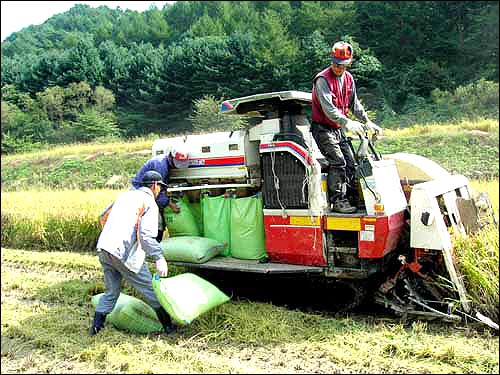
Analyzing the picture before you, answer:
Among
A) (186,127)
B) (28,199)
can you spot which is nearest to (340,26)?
(186,127)

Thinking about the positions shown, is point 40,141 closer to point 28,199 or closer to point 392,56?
point 28,199

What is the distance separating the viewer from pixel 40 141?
3038 centimetres

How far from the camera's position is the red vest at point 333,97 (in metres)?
5.50

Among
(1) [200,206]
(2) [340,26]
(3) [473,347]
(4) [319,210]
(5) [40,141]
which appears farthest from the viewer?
(2) [340,26]

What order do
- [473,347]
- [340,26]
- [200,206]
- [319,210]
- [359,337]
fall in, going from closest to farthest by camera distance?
[473,347] < [359,337] < [319,210] < [200,206] < [340,26]

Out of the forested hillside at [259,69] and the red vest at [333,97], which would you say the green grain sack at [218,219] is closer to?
the red vest at [333,97]

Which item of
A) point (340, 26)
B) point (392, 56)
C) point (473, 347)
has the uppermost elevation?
point (340, 26)

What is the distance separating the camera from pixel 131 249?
5.02 m

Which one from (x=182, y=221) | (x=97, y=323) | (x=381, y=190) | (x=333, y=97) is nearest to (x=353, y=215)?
(x=381, y=190)

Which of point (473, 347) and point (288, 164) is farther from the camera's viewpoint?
point (288, 164)

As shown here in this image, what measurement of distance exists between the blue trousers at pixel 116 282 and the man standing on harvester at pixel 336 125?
6.71 feet

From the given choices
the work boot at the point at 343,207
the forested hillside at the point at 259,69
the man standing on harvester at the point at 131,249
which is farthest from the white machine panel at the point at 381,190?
the forested hillside at the point at 259,69

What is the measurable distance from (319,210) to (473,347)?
6.30ft

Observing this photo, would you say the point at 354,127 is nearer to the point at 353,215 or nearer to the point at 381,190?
the point at 381,190
